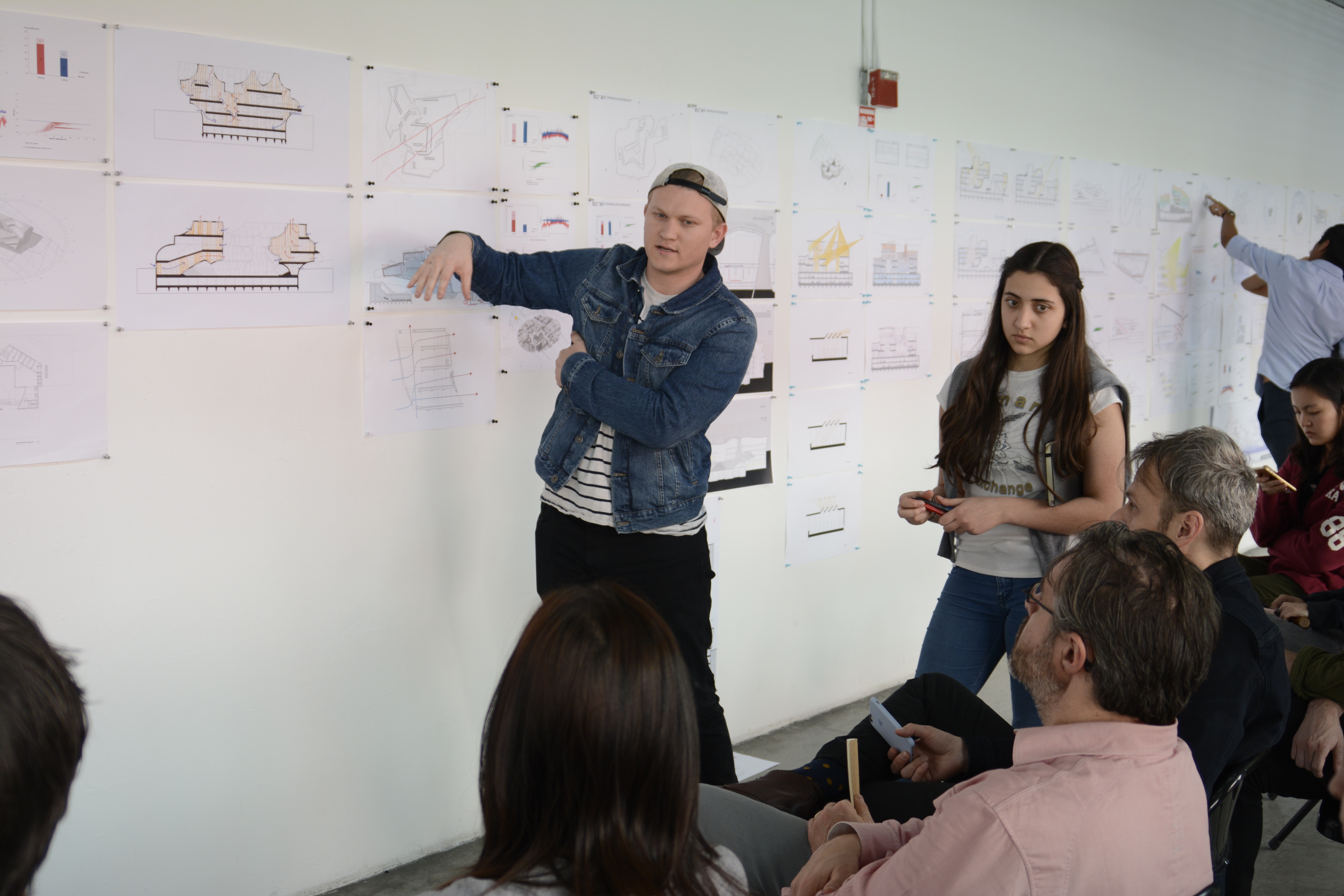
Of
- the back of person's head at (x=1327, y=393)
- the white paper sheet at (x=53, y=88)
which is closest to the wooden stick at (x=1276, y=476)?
the back of person's head at (x=1327, y=393)

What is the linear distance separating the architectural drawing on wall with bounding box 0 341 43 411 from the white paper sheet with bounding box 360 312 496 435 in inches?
28.8

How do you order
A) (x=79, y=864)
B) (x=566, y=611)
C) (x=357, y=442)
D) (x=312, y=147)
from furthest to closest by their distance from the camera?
(x=357, y=442) < (x=312, y=147) < (x=79, y=864) < (x=566, y=611)

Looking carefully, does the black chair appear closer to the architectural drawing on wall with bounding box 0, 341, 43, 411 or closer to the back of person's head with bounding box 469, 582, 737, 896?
the back of person's head with bounding box 469, 582, 737, 896

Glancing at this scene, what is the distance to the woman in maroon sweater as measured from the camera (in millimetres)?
3137

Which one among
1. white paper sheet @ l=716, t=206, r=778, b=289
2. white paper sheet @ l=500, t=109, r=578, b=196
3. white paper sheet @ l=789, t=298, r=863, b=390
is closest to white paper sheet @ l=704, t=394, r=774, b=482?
white paper sheet @ l=789, t=298, r=863, b=390

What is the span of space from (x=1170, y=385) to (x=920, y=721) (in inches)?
166

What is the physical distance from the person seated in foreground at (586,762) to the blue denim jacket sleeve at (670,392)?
1.31 metres

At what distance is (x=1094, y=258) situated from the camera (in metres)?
5.06

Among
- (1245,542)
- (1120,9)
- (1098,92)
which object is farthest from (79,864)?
(1245,542)

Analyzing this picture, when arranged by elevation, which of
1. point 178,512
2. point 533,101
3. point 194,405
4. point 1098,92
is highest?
point 1098,92

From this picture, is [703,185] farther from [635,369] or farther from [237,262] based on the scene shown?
[237,262]

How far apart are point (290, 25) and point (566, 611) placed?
1.98 m

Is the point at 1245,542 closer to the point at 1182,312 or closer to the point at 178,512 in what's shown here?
the point at 1182,312

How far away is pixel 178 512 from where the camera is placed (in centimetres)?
244
